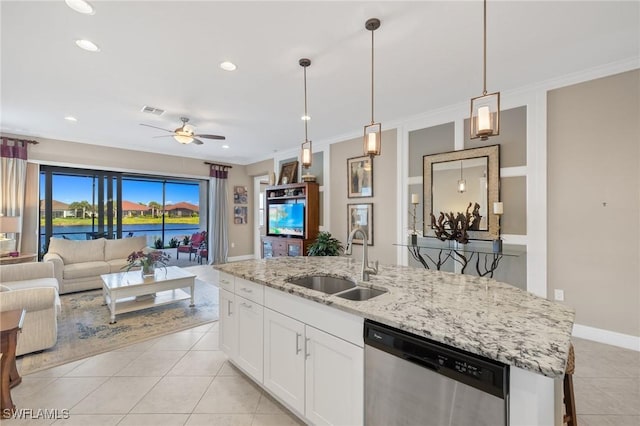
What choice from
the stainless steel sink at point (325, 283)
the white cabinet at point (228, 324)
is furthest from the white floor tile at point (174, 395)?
the stainless steel sink at point (325, 283)

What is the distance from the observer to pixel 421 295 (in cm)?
155

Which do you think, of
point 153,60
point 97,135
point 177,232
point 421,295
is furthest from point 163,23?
Result: point 177,232

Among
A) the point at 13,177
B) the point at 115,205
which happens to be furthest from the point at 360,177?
the point at 13,177

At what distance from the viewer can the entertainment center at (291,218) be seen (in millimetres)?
5398

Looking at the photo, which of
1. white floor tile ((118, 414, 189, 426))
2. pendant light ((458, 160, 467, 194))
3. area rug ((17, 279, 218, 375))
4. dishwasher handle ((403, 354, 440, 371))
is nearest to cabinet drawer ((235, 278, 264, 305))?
white floor tile ((118, 414, 189, 426))

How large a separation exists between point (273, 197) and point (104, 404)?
468 centimetres

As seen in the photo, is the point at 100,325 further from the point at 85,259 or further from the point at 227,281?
the point at 85,259

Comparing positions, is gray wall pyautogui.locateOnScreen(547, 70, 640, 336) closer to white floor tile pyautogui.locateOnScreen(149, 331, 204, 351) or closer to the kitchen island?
the kitchen island

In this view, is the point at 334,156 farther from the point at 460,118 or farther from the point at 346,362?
the point at 346,362

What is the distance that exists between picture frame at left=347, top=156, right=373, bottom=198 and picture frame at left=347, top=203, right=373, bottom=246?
20 centimetres

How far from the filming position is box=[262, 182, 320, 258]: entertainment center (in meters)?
5.40

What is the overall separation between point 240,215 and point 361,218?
418cm

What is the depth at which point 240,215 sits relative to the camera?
7758mm

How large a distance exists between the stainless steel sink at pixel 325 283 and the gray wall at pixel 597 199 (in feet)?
8.66
